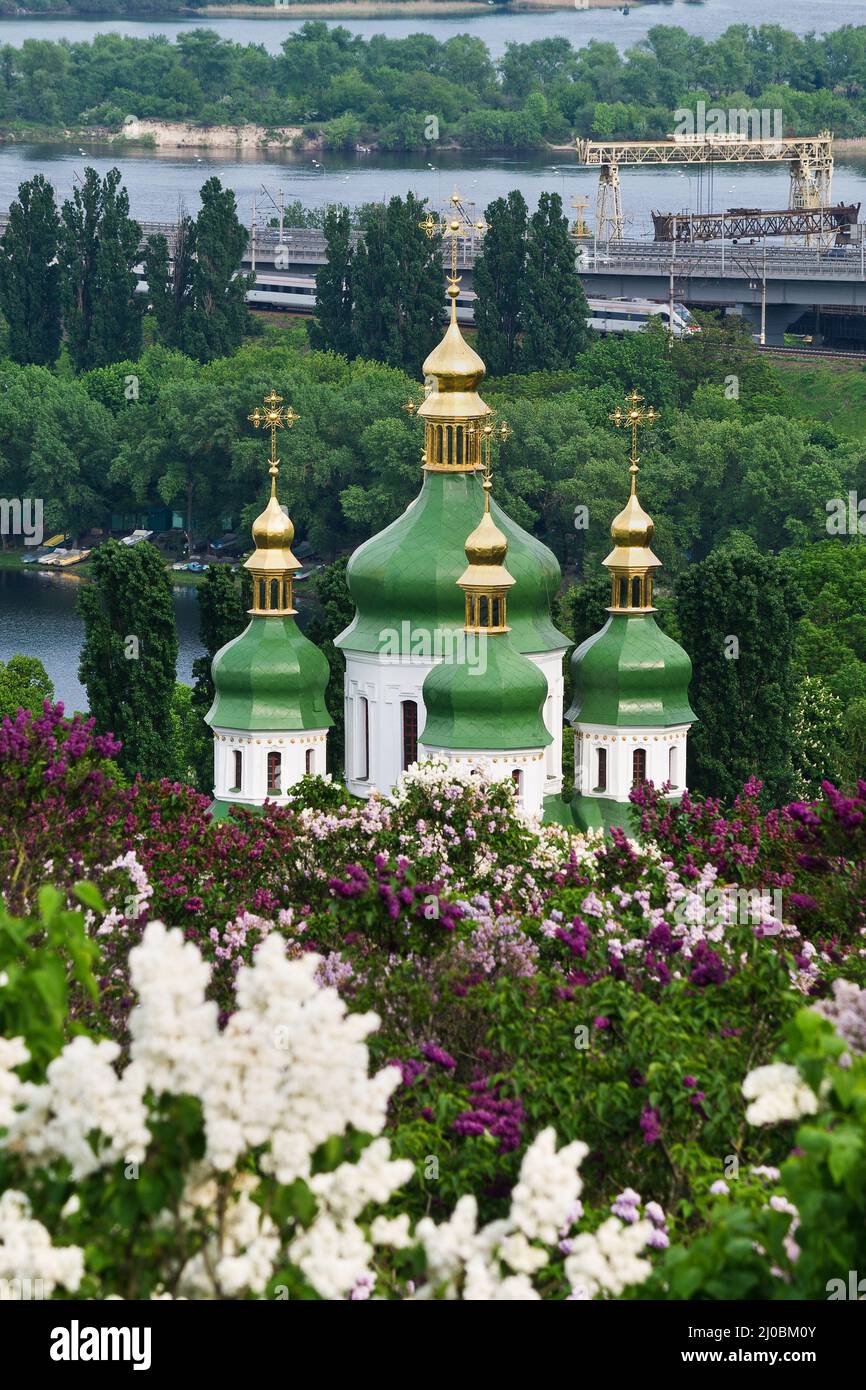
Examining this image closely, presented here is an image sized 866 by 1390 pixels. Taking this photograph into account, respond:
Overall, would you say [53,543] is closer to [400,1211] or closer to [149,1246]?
[400,1211]

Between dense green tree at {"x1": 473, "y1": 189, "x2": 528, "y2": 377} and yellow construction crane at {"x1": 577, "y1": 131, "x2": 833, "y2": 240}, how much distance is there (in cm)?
2754

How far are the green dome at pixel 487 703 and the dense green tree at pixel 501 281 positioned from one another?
53683 millimetres

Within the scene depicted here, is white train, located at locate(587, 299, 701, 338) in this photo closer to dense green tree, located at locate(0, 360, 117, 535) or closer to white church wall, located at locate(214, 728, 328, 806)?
dense green tree, located at locate(0, 360, 117, 535)

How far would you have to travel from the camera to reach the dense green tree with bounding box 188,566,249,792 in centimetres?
5975

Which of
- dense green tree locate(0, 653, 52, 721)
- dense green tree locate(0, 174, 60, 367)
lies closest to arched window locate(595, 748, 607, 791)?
dense green tree locate(0, 653, 52, 721)

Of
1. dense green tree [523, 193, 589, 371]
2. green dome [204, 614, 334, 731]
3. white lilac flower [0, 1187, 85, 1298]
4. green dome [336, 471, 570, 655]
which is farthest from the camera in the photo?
dense green tree [523, 193, 589, 371]

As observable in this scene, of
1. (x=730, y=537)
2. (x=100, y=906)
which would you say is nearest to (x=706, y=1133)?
(x=100, y=906)

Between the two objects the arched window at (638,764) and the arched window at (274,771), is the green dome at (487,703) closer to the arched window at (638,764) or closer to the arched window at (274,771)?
the arched window at (638,764)

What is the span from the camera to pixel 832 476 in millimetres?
90500

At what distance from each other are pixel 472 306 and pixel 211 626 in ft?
181

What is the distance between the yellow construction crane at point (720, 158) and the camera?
135625mm

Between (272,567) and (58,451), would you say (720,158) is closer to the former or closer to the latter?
(58,451)

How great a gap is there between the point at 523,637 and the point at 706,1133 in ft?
79.6

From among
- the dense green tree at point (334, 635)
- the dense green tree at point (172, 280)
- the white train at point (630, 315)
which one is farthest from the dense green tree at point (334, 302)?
the dense green tree at point (334, 635)
